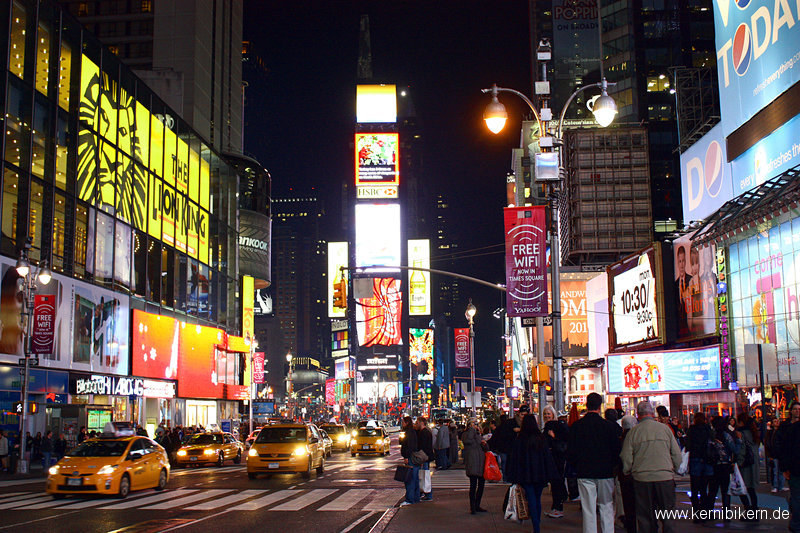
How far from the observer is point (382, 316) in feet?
470

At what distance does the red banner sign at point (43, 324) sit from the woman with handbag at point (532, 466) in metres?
24.9

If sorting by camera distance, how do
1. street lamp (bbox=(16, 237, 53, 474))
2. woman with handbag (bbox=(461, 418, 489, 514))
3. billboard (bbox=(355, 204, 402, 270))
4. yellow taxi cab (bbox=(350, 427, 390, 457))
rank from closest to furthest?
woman with handbag (bbox=(461, 418, 489, 514)) < street lamp (bbox=(16, 237, 53, 474)) < yellow taxi cab (bbox=(350, 427, 390, 457)) < billboard (bbox=(355, 204, 402, 270))

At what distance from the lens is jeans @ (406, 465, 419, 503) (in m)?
16.8

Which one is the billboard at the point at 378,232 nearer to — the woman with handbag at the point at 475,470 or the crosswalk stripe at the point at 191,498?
the crosswalk stripe at the point at 191,498

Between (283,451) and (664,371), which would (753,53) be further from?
(283,451)

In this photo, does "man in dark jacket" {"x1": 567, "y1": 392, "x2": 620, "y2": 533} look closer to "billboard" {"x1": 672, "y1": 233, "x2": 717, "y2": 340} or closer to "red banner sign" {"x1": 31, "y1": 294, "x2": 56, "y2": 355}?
"red banner sign" {"x1": 31, "y1": 294, "x2": 56, "y2": 355}

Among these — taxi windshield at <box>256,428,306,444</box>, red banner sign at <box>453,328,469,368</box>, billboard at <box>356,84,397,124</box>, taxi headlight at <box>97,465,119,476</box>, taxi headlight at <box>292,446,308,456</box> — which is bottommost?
taxi headlight at <box>292,446,308,456</box>

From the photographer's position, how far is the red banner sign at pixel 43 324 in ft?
104

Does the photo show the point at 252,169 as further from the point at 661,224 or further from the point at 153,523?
the point at 153,523

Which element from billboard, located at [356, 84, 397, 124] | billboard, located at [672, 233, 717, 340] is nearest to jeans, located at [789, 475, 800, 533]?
billboard, located at [672, 233, 717, 340]

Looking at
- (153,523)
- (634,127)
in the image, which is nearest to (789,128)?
(153,523)

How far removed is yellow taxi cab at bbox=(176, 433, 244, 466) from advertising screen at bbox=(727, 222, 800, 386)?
21713 mm

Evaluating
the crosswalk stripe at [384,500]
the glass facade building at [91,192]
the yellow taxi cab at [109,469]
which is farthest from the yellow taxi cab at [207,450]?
the crosswalk stripe at [384,500]

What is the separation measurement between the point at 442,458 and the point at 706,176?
26425mm
